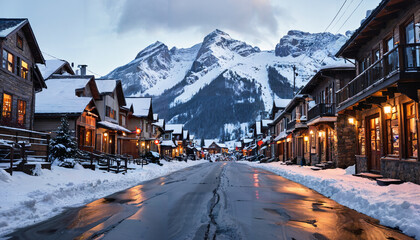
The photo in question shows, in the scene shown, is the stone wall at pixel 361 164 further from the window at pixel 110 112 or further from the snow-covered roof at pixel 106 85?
the snow-covered roof at pixel 106 85

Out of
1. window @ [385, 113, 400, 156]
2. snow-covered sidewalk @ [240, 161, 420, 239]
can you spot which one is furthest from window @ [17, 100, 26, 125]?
window @ [385, 113, 400, 156]

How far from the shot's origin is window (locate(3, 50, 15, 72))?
20.5 meters

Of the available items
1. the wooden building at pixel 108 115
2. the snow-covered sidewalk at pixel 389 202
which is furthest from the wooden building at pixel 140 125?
the snow-covered sidewalk at pixel 389 202

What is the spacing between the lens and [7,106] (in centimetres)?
2092

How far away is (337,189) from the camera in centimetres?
1283

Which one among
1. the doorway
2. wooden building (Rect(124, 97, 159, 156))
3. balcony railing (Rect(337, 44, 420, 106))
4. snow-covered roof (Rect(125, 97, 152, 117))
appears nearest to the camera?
balcony railing (Rect(337, 44, 420, 106))

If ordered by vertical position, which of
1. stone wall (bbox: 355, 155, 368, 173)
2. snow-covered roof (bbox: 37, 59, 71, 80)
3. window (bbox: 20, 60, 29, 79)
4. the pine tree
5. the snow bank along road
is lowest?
the snow bank along road

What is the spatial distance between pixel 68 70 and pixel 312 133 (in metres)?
27.6

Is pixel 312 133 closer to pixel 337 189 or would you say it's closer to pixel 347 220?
pixel 337 189

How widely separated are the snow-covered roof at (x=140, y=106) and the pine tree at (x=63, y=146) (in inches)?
1112

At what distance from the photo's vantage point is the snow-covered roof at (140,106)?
50.9m

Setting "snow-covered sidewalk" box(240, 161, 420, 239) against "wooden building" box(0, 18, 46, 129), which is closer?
"snow-covered sidewalk" box(240, 161, 420, 239)

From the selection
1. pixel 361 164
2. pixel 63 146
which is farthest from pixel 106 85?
pixel 361 164

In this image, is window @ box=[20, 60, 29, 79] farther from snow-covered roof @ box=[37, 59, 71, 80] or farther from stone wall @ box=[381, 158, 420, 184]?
stone wall @ box=[381, 158, 420, 184]
